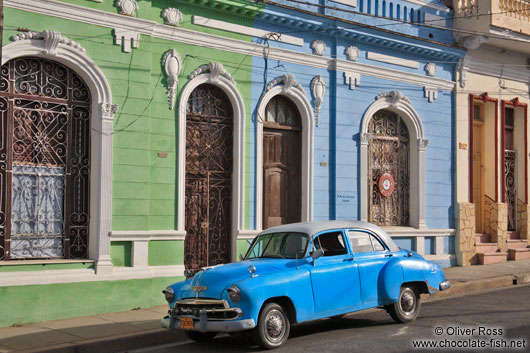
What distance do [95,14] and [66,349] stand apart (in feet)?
18.7

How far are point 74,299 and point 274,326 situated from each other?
160 inches

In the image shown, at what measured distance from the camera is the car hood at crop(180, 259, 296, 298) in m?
8.63

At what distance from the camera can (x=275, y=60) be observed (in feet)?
47.4

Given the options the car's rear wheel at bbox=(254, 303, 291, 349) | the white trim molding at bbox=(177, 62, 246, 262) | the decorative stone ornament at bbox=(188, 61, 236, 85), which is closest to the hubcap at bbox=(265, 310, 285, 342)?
the car's rear wheel at bbox=(254, 303, 291, 349)

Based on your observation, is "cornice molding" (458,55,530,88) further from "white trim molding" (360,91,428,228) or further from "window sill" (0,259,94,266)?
"window sill" (0,259,94,266)

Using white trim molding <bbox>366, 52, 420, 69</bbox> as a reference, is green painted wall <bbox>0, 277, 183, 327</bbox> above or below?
below

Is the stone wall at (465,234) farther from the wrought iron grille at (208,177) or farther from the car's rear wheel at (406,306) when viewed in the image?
the car's rear wheel at (406,306)

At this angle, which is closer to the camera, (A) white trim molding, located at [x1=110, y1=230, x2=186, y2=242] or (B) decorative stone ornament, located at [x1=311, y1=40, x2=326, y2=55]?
(A) white trim molding, located at [x1=110, y1=230, x2=186, y2=242]

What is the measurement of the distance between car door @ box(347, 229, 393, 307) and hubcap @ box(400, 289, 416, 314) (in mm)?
611

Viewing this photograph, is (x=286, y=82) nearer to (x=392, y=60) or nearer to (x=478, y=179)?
(x=392, y=60)

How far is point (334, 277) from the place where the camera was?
9430 mm

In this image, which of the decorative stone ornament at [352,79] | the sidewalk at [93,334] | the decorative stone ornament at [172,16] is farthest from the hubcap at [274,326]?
the decorative stone ornament at [352,79]

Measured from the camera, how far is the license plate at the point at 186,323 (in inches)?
337

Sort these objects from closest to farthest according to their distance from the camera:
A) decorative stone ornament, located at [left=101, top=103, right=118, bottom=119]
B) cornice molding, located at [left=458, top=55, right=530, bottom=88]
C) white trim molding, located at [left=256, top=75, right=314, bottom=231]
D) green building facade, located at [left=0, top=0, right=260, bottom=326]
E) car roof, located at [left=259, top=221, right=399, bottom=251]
Answer: 1. car roof, located at [left=259, top=221, right=399, bottom=251]
2. green building facade, located at [left=0, top=0, right=260, bottom=326]
3. decorative stone ornament, located at [left=101, top=103, right=118, bottom=119]
4. white trim molding, located at [left=256, top=75, right=314, bottom=231]
5. cornice molding, located at [left=458, top=55, right=530, bottom=88]
